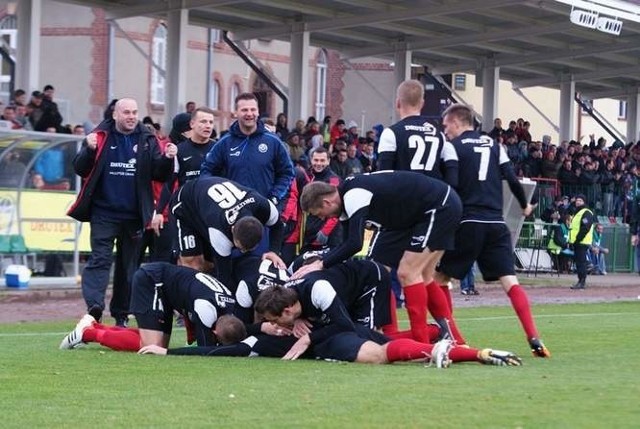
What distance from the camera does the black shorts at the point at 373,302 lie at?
1193 cm

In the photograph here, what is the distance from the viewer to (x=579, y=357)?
11.9 meters

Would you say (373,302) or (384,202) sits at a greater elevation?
(384,202)

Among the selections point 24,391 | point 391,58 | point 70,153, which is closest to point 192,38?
point 391,58

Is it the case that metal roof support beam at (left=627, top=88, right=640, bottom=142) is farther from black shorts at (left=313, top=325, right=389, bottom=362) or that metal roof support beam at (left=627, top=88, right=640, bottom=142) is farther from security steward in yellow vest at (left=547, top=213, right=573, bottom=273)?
black shorts at (left=313, top=325, right=389, bottom=362)

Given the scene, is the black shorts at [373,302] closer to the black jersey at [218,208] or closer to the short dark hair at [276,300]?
the short dark hair at [276,300]

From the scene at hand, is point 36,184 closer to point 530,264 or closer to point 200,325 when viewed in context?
point 200,325

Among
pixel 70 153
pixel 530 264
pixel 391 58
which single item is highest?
pixel 391 58

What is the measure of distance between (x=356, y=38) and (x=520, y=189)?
2378cm

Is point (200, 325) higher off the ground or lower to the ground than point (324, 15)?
lower

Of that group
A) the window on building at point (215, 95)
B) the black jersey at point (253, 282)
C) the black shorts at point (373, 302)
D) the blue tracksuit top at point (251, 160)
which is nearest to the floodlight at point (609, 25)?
the blue tracksuit top at point (251, 160)

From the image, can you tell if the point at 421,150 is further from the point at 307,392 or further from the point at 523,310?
the point at 307,392

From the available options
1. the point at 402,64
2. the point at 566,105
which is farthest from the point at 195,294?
the point at 566,105

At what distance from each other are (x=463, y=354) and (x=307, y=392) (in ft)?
6.66

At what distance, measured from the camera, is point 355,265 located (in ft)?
39.1
